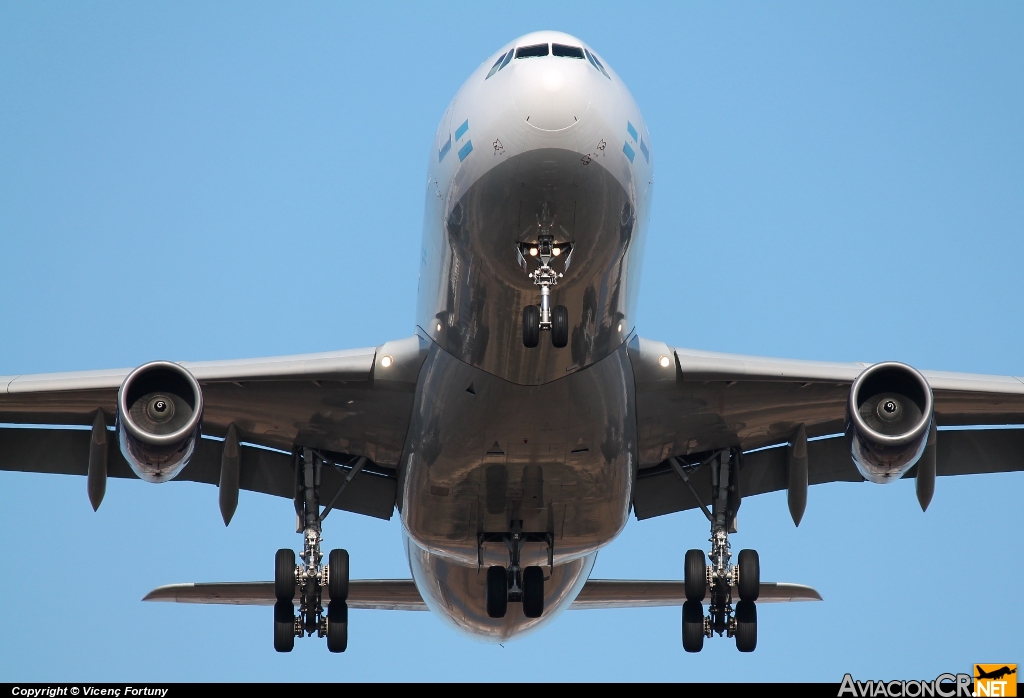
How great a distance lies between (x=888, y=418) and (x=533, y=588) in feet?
19.4

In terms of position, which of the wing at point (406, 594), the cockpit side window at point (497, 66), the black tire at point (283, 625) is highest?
the cockpit side window at point (497, 66)

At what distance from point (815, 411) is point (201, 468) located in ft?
30.8

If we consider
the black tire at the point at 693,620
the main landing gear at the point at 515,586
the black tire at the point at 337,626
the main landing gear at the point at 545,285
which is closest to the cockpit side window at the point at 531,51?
the main landing gear at the point at 545,285

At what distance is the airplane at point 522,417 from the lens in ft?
48.9

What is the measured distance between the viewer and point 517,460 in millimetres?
17812

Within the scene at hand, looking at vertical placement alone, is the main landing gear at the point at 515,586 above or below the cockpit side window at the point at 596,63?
below

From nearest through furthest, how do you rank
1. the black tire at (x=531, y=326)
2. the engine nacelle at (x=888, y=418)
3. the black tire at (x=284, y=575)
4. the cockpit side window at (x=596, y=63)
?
the cockpit side window at (x=596, y=63)
the black tire at (x=531, y=326)
the engine nacelle at (x=888, y=418)
the black tire at (x=284, y=575)

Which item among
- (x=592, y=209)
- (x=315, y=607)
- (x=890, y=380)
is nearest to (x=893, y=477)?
(x=890, y=380)

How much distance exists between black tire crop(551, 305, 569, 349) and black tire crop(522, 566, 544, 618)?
19.7 ft

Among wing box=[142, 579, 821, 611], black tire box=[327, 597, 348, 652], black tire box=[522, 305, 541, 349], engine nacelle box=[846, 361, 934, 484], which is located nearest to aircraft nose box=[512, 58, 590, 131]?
black tire box=[522, 305, 541, 349]

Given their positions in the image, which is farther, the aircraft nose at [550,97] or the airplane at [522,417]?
the airplane at [522,417]

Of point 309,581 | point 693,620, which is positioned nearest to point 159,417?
point 309,581

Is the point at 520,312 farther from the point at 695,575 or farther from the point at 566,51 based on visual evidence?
the point at 695,575

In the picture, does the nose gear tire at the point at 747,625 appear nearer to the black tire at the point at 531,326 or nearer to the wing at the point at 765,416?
the wing at the point at 765,416
